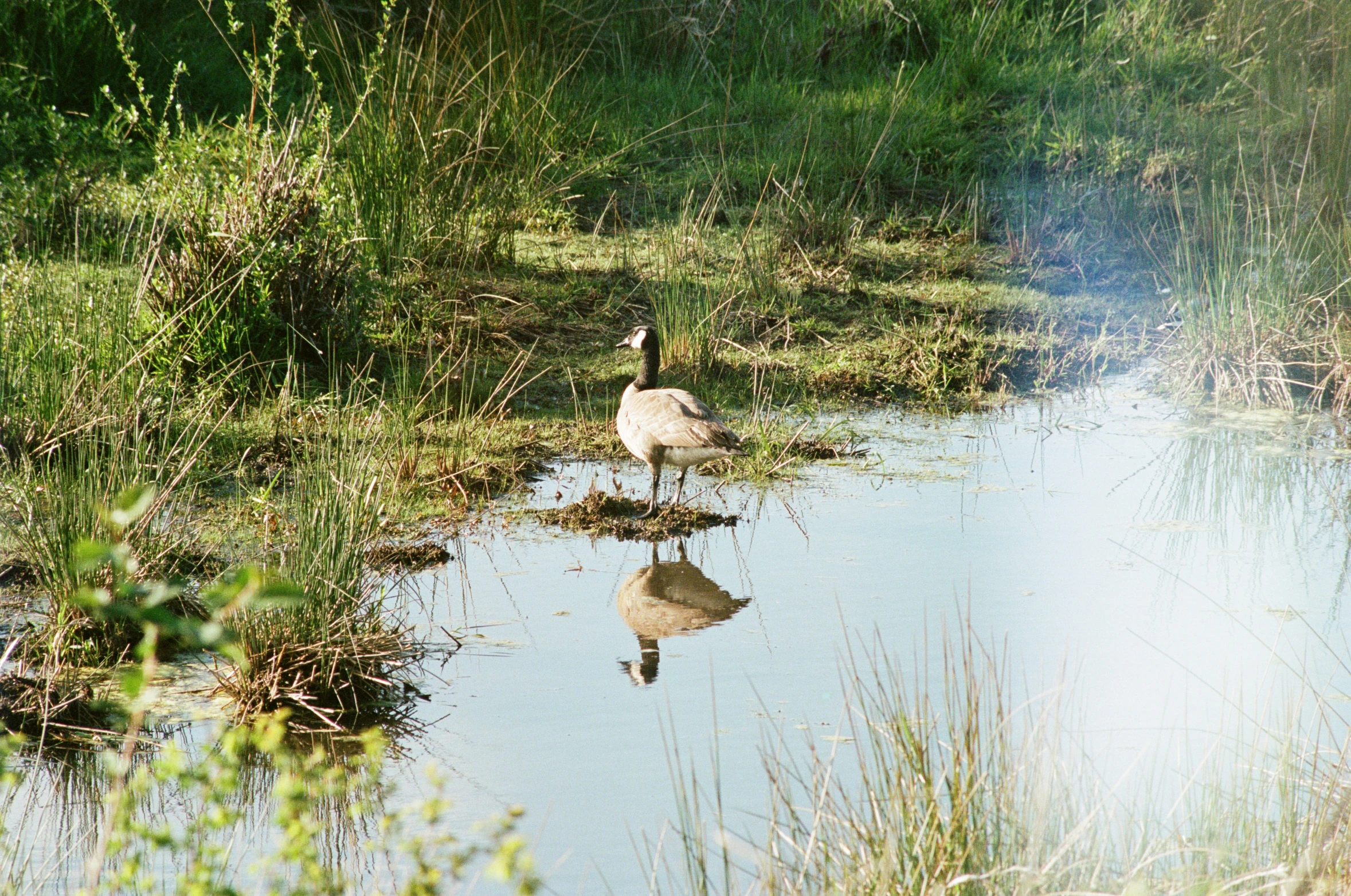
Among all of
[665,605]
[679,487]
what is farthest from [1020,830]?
[679,487]

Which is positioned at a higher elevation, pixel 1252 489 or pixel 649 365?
pixel 649 365

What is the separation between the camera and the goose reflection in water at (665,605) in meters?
4.70

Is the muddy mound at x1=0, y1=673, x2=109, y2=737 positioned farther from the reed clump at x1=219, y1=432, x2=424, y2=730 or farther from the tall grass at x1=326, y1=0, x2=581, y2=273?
the tall grass at x1=326, y1=0, x2=581, y2=273

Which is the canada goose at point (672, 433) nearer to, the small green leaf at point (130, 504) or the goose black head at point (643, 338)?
the goose black head at point (643, 338)

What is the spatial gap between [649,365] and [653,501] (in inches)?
38.6

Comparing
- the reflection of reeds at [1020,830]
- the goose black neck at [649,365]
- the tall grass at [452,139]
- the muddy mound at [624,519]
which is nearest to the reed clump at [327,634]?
the reflection of reeds at [1020,830]

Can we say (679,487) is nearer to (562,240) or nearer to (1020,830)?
(1020,830)

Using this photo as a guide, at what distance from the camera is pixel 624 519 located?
6059mm

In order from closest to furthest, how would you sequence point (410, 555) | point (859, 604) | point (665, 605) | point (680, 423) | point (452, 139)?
1. point (859, 604)
2. point (665, 605)
3. point (410, 555)
4. point (680, 423)
5. point (452, 139)

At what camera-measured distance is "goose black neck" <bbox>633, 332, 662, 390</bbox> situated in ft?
22.5

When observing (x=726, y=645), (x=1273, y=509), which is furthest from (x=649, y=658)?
(x=1273, y=509)

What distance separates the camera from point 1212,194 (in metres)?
7.87

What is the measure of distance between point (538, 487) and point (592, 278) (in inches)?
118

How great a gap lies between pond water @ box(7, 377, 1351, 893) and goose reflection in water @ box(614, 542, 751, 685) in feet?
0.05
